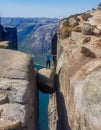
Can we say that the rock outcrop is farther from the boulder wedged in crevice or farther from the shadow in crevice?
the shadow in crevice

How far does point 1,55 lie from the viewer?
39219 millimetres

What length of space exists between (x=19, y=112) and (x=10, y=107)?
104cm

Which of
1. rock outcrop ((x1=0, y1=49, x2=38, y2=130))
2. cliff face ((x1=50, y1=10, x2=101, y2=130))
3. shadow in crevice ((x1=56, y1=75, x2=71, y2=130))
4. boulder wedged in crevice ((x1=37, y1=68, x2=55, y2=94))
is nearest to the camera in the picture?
cliff face ((x1=50, y1=10, x2=101, y2=130))

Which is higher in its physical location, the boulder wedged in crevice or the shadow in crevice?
the boulder wedged in crevice

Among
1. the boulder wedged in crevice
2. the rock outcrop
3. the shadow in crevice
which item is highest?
the rock outcrop

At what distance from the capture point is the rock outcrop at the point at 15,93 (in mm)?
25266

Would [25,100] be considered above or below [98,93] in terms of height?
below

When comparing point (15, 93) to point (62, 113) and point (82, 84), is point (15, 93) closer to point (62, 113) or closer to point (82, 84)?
point (82, 84)

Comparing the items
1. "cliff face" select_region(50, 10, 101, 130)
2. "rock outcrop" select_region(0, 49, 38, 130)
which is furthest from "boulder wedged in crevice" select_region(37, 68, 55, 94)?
"rock outcrop" select_region(0, 49, 38, 130)

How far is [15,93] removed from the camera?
28.6 metres

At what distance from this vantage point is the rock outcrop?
2527 centimetres

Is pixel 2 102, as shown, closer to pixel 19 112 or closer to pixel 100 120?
pixel 19 112

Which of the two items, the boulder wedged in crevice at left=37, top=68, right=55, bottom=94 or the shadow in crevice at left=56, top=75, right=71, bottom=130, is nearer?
the shadow in crevice at left=56, top=75, right=71, bottom=130

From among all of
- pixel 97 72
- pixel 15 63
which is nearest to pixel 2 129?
pixel 97 72
